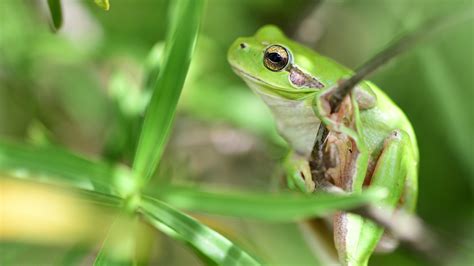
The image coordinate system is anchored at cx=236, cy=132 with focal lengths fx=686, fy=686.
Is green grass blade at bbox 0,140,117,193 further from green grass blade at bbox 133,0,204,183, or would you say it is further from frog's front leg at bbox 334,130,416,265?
frog's front leg at bbox 334,130,416,265

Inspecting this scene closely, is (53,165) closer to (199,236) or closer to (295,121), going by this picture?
(199,236)

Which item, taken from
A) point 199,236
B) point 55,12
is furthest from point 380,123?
point 55,12

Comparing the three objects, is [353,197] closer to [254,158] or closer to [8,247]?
[8,247]

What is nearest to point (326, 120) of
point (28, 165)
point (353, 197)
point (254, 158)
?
point (353, 197)

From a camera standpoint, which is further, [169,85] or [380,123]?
[380,123]

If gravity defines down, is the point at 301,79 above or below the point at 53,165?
above

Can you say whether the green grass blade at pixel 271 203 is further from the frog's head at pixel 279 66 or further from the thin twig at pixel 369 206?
the frog's head at pixel 279 66

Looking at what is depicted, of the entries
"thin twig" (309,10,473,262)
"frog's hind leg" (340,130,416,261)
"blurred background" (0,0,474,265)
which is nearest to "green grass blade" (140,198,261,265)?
"thin twig" (309,10,473,262)
